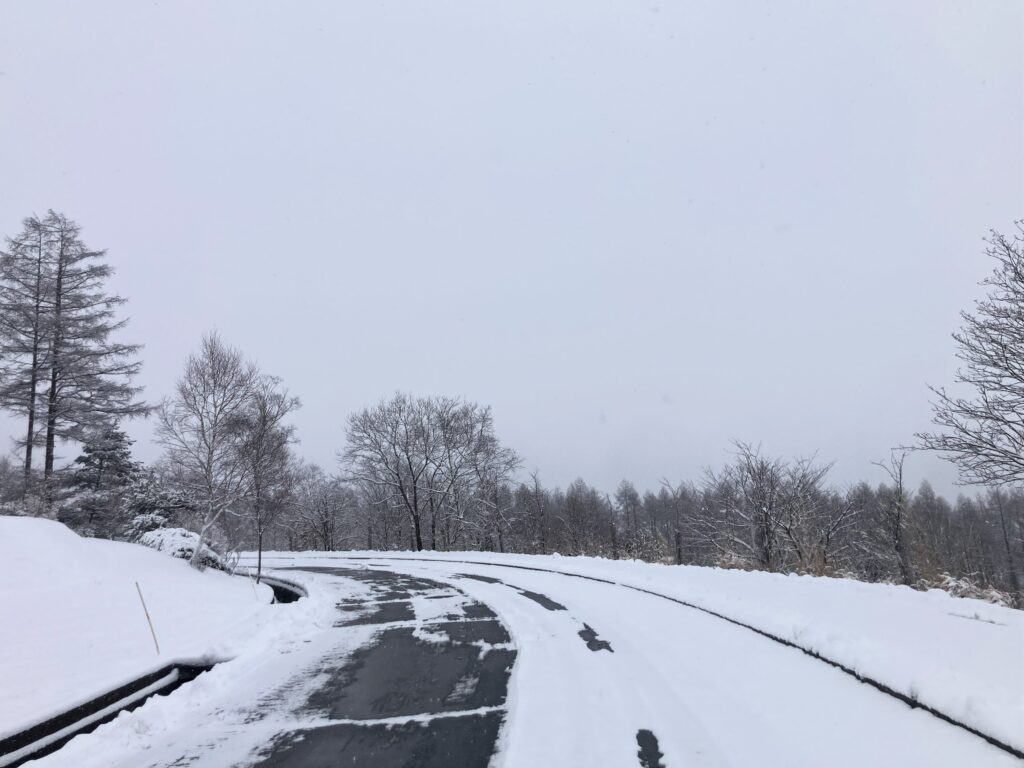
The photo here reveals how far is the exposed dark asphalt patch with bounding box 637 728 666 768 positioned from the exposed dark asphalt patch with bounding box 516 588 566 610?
24.3ft

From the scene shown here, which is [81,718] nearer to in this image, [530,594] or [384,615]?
[384,615]

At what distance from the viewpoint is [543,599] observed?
1349cm

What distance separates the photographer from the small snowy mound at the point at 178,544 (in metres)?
19.7

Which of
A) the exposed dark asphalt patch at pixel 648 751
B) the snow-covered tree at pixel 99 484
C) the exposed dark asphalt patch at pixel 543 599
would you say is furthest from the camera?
the snow-covered tree at pixel 99 484

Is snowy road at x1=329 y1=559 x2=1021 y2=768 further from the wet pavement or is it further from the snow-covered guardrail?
the snow-covered guardrail

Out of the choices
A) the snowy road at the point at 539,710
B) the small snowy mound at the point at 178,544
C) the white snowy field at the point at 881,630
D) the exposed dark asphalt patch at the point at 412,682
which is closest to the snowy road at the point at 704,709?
the snowy road at the point at 539,710

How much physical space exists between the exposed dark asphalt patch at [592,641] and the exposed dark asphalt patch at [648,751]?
10.1 feet

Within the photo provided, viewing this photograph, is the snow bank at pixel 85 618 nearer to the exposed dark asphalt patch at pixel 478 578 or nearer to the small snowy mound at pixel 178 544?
the small snowy mound at pixel 178 544

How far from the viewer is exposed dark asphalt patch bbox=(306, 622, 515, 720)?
5.92 metres

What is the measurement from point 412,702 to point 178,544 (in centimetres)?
1785

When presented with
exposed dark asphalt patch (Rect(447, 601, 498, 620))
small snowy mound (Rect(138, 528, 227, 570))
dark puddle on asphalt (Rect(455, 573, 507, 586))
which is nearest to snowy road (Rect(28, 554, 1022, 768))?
exposed dark asphalt patch (Rect(447, 601, 498, 620))

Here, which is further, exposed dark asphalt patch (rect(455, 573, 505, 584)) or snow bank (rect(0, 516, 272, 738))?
exposed dark asphalt patch (rect(455, 573, 505, 584))

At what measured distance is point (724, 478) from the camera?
23.5m

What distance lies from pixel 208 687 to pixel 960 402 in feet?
50.3
